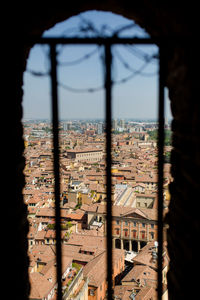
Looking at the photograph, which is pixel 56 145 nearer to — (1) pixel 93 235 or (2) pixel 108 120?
(2) pixel 108 120

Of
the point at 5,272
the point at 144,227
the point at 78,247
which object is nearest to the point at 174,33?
the point at 5,272

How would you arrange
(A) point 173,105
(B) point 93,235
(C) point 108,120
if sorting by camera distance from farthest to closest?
(B) point 93,235
(A) point 173,105
(C) point 108,120

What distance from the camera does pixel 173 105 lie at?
1.86m

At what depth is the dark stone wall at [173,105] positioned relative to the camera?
1.42 m

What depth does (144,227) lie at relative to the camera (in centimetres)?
1814

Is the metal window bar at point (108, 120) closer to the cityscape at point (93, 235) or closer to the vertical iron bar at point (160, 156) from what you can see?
the vertical iron bar at point (160, 156)

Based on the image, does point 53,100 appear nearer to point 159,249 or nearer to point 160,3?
point 160,3

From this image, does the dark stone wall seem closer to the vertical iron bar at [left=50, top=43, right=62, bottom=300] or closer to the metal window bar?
the metal window bar

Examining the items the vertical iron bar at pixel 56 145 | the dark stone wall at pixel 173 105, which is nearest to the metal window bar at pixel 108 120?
the vertical iron bar at pixel 56 145

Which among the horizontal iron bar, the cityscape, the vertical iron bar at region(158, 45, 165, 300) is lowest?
the cityscape

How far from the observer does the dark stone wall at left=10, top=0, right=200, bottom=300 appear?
4.65 ft


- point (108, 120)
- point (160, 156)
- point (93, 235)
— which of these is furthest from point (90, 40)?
point (93, 235)

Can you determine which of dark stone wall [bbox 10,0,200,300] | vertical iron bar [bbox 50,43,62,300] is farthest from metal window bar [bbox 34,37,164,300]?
dark stone wall [bbox 10,0,200,300]

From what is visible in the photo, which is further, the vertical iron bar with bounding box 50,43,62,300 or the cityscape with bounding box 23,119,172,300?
the cityscape with bounding box 23,119,172,300
